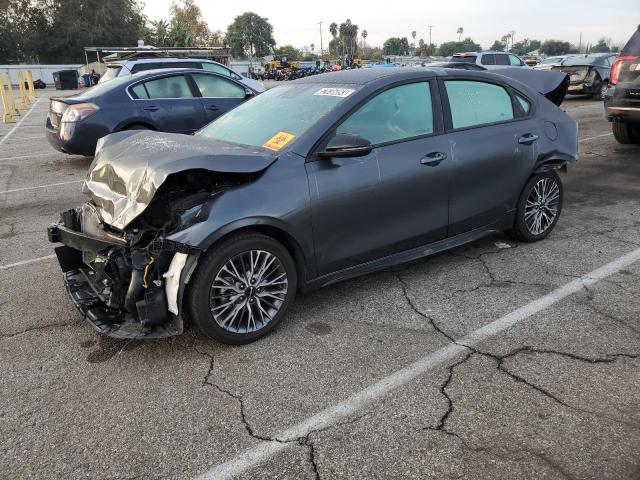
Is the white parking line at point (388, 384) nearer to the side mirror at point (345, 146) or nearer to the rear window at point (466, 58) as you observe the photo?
the side mirror at point (345, 146)

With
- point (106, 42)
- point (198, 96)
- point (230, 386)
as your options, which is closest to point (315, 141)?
point (230, 386)

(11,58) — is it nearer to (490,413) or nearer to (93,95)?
(93,95)

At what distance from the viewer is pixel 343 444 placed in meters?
2.48

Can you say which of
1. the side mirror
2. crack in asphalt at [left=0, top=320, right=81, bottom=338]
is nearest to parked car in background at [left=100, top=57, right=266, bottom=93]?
the side mirror

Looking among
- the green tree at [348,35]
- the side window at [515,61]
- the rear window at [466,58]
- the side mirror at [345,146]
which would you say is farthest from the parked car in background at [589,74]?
the green tree at [348,35]

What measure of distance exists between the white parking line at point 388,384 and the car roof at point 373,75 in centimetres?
193

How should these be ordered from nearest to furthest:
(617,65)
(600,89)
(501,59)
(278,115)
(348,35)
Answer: (278,115) → (617,65) → (600,89) → (501,59) → (348,35)

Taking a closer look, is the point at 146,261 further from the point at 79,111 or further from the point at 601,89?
the point at 601,89

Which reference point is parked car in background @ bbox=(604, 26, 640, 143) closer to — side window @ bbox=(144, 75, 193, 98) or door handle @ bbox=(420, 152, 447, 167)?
door handle @ bbox=(420, 152, 447, 167)

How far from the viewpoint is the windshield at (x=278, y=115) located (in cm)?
372

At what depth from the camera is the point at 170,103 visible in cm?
881

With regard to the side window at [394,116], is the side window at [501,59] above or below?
above

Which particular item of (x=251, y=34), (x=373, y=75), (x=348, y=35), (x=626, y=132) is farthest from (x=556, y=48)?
(x=373, y=75)

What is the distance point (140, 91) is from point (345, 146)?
637 cm
